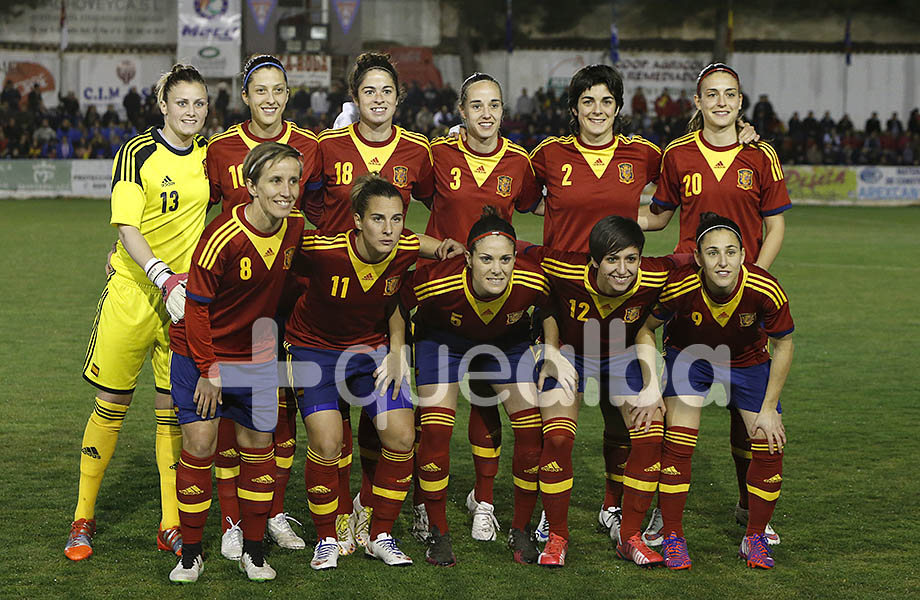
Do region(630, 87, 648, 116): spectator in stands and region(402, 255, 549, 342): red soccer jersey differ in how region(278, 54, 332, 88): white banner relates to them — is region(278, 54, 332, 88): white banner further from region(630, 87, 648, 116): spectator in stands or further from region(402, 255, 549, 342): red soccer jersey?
region(402, 255, 549, 342): red soccer jersey

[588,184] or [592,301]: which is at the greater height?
[588,184]

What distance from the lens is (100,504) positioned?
225 inches

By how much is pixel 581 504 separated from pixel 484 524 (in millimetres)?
720

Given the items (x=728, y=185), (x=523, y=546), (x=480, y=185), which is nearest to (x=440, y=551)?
(x=523, y=546)

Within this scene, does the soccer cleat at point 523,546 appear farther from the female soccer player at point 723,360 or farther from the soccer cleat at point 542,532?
the female soccer player at point 723,360

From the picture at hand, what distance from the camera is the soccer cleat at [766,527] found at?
17.0 feet

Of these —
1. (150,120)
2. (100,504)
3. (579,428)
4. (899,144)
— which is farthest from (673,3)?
(100,504)

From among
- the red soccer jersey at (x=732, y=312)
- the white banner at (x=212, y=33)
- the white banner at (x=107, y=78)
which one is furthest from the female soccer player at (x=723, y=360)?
the white banner at (x=107, y=78)

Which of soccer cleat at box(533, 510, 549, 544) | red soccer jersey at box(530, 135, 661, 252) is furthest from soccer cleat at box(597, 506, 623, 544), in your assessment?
red soccer jersey at box(530, 135, 661, 252)

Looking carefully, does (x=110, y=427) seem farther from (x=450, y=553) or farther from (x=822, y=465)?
(x=822, y=465)

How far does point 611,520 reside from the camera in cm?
539

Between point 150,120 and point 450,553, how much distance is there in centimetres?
2551

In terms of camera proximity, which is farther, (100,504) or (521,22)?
(521,22)

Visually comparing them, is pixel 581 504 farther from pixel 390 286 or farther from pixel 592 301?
pixel 390 286
